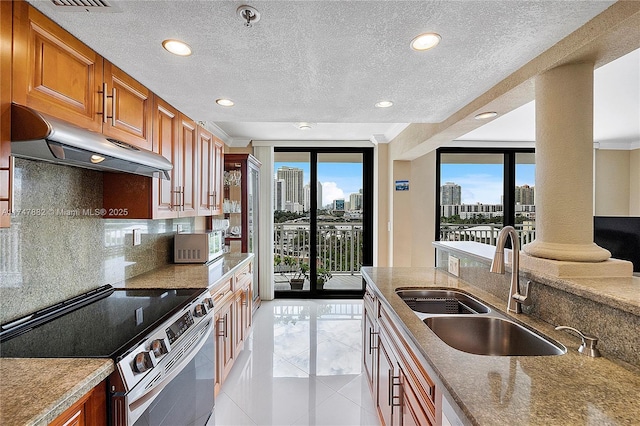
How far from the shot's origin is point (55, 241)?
1.68 m

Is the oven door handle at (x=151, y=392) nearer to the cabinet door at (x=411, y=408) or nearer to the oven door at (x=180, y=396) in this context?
the oven door at (x=180, y=396)

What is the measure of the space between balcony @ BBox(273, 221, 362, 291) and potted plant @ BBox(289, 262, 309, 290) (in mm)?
16

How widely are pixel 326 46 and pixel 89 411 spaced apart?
172cm

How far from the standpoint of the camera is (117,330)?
1.42 m

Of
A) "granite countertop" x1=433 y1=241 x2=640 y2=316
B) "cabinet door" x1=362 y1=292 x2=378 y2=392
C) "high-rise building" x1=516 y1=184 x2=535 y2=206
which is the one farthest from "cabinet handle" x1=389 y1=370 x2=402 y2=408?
"high-rise building" x1=516 y1=184 x2=535 y2=206

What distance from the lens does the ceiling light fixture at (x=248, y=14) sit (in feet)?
4.03

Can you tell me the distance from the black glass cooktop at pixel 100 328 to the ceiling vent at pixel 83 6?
51.3 inches

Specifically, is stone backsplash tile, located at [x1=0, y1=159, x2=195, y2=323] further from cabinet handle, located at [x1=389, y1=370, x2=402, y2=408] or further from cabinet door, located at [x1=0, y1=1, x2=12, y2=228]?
cabinet handle, located at [x1=389, y1=370, x2=402, y2=408]

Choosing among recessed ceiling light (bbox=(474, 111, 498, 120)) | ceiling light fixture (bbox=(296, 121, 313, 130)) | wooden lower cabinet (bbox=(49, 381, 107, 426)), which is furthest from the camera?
ceiling light fixture (bbox=(296, 121, 313, 130))

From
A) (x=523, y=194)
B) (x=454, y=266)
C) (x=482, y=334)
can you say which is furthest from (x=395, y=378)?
(x=523, y=194)

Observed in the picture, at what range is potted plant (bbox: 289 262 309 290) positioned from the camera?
16.8 feet

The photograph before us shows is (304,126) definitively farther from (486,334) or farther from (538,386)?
(538,386)

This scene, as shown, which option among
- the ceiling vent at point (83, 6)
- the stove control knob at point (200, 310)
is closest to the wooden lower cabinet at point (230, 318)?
the stove control knob at point (200, 310)

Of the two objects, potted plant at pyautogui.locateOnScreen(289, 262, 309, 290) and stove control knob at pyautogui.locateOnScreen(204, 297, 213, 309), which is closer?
stove control knob at pyautogui.locateOnScreen(204, 297, 213, 309)
